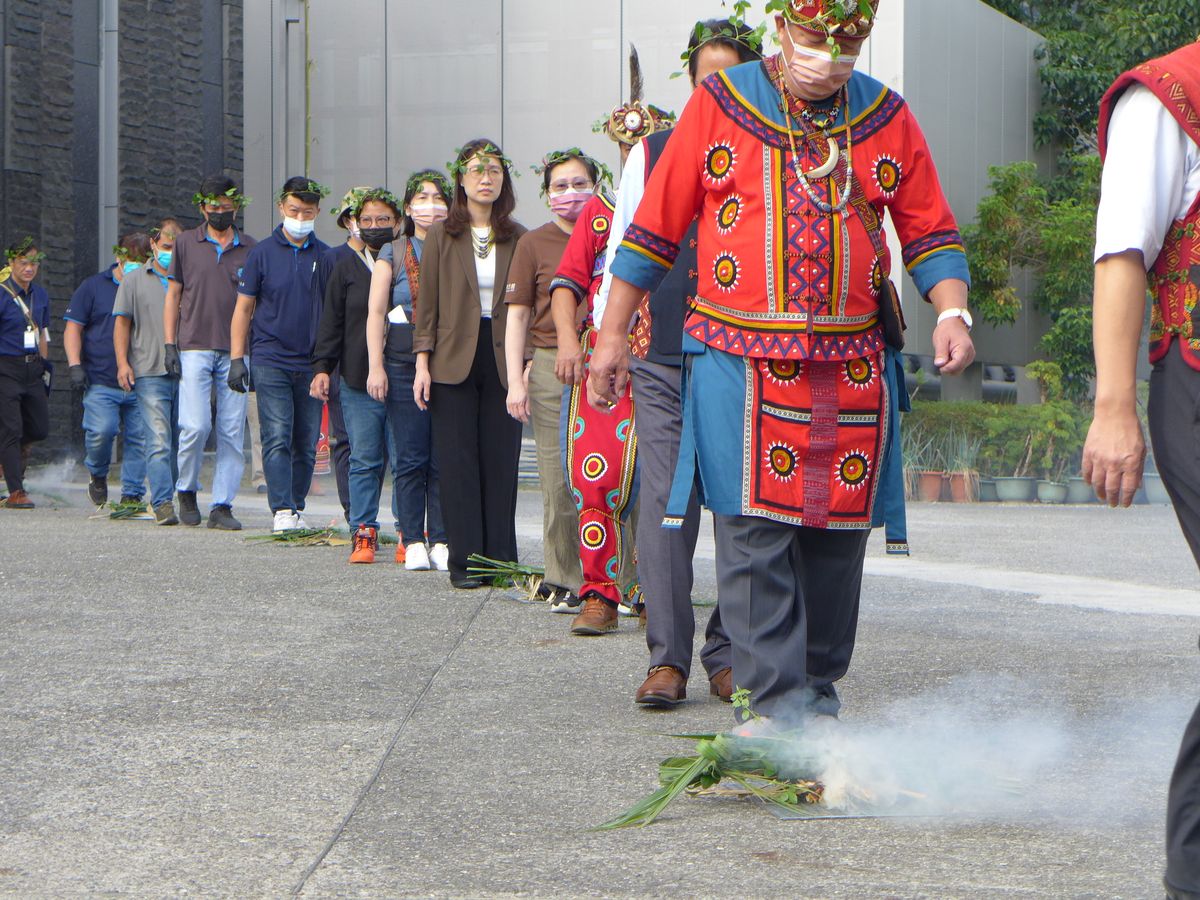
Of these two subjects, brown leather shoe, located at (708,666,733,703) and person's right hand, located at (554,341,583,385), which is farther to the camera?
person's right hand, located at (554,341,583,385)

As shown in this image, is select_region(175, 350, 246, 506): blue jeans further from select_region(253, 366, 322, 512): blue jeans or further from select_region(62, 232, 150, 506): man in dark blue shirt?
select_region(62, 232, 150, 506): man in dark blue shirt

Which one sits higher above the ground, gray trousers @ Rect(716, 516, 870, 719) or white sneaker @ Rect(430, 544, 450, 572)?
gray trousers @ Rect(716, 516, 870, 719)

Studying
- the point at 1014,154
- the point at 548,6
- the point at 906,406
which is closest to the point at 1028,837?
the point at 906,406

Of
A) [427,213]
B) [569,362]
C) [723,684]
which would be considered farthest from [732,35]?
[427,213]

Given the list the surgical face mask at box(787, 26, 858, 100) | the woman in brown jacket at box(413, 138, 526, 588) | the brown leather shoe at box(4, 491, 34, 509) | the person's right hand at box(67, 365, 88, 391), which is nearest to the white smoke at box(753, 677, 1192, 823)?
the surgical face mask at box(787, 26, 858, 100)

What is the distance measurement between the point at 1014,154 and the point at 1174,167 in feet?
68.8

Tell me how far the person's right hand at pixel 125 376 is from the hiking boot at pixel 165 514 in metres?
0.91

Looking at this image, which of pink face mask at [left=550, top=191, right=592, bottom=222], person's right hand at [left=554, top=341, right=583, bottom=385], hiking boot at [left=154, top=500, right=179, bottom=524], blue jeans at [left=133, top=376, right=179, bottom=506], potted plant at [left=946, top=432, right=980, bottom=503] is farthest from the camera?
potted plant at [left=946, top=432, right=980, bottom=503]

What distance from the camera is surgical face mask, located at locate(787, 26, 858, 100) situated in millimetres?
4109

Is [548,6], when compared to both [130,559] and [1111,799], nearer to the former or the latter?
[130,559]

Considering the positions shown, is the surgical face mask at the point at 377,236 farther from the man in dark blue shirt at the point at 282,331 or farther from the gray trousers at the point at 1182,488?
the gray trousers at the point at 1182,488

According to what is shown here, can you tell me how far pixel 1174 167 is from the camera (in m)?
3.02

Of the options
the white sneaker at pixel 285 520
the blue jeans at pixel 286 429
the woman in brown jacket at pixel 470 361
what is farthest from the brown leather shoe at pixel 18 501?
the woman in brown jacket at pixel 470 361

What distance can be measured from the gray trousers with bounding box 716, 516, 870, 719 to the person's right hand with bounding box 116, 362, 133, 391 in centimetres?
863
